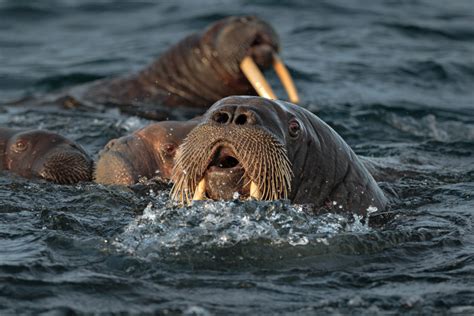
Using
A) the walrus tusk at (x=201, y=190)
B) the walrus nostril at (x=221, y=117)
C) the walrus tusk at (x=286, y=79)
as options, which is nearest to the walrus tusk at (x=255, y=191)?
the walrus tusk at (x=201, y=190)

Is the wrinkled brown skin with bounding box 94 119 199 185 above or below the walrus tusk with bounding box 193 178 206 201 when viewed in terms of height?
below

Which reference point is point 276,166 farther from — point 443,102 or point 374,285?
point 443,102

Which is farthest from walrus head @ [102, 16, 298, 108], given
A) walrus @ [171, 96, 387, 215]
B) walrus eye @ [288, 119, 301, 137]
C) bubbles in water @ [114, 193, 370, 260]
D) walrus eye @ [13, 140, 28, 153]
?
bubbles in water @ [114, 193, 370, 260]

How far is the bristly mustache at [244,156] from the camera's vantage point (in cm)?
616

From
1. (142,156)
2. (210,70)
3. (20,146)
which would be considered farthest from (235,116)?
(210,70)

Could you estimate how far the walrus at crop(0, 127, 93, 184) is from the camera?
8344mm

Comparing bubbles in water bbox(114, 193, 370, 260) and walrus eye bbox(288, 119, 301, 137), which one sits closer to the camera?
bubbles in water bbox(114, 193, 370, 260)

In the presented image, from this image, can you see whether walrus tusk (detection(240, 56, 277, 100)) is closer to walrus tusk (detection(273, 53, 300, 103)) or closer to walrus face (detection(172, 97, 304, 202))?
walrus tusk (detection(273, 53, 300, 103))

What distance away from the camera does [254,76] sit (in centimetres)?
1215

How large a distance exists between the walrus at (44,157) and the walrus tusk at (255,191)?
2373 mm

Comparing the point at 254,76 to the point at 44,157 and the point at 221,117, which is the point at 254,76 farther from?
the point at 221,117

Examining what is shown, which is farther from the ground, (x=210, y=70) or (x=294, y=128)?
(x=294, y=128)

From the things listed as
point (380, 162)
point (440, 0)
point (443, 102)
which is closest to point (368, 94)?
point (443, 102)

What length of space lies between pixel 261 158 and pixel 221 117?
35 centimetres
